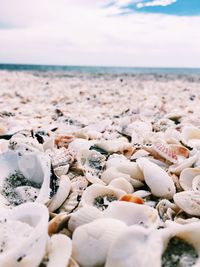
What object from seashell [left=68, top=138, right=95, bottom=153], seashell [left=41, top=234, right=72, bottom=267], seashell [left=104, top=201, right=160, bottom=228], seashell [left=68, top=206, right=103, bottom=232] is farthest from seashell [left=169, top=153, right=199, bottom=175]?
seashell [left=41, top=234, right=72, bottom=267]

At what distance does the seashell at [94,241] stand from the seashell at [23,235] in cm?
16

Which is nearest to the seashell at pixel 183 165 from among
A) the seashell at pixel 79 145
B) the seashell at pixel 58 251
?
the seashell at pixel 79 145

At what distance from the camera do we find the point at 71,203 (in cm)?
235

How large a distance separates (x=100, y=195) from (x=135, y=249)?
752 millimetres

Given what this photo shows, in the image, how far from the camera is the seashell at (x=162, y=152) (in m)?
2.94

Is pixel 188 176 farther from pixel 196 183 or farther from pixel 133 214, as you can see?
pixel 133 214

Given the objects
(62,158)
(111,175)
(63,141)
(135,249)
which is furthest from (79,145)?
(135,249)

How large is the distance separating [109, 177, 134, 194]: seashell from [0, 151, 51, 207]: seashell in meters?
0.41

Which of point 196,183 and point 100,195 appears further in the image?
point 196,183

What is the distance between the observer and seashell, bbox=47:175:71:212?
2283mm

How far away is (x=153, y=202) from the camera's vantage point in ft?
8.10

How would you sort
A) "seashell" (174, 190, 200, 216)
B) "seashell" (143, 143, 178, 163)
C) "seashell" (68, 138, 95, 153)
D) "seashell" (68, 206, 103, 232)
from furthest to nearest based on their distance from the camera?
"seashell" (68, 138, 95, 153)
"seashell" (143, 143, 178, 163)
"seashell" (174, 190, 200, 216)
"seashell" (68, 206, 103, 232)

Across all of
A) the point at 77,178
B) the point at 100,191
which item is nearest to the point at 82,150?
the point at 77,178

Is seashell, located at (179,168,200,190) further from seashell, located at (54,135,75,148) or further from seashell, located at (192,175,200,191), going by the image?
seashell, located at (54,135,75,148)
